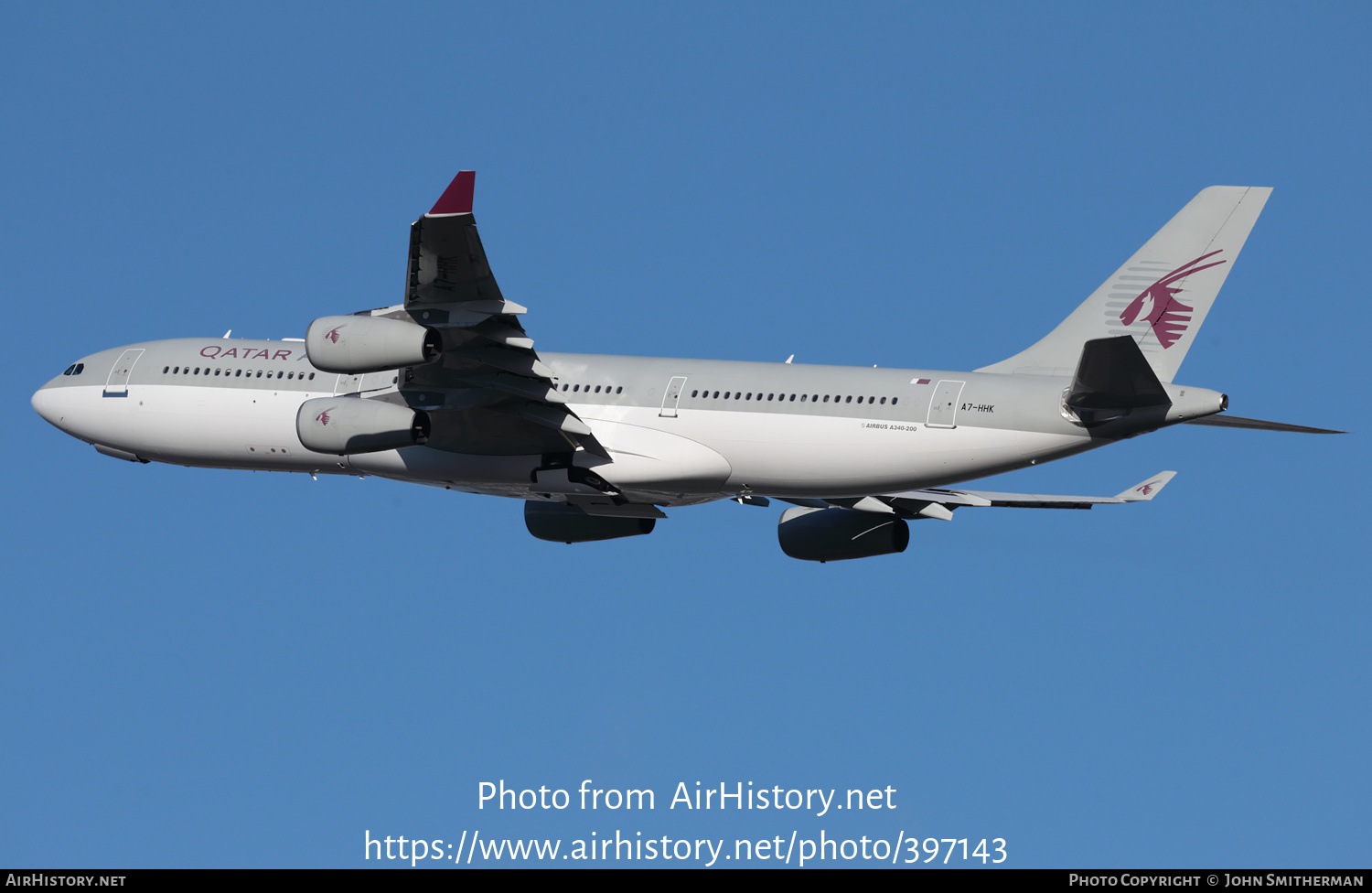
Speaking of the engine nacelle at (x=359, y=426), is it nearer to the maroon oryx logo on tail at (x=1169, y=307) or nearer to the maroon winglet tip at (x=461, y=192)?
the maroon winglet tip at (x=461, y=192)

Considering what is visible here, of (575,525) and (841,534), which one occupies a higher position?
(841,534)

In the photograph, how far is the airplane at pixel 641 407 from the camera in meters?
27.8

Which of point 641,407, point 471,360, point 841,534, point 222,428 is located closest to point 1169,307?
point 841,534

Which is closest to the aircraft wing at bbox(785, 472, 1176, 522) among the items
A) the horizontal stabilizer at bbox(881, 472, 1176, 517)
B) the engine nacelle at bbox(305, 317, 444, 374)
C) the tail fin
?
the horizontal stabilizer at bbox(881, 472, 1176, 517)

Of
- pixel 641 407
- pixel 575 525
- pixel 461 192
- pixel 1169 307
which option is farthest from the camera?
pixel 575 525

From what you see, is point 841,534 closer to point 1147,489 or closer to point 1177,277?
point 1147,489

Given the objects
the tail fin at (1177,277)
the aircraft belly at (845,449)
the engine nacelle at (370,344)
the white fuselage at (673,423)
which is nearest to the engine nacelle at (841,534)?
the white fuselage at (673,423)

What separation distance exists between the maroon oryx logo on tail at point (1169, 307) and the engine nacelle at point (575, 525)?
1155 cm

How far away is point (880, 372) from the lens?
100 ft

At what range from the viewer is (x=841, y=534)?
35844mm

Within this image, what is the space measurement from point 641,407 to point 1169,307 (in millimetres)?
9908
